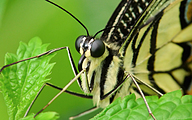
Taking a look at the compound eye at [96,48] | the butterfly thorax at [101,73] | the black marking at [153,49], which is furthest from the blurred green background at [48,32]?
the compound eye at [96,48]

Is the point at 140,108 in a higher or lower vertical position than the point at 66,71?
lower

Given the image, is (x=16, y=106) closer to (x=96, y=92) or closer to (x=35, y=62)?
(x=35, y=62)

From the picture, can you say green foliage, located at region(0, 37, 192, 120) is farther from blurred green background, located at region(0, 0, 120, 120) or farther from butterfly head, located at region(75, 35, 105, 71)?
blurred green background, located at region(0, 0, 120, 120)

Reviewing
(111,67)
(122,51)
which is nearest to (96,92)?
(111,67)

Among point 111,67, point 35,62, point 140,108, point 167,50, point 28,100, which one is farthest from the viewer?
point 167,50

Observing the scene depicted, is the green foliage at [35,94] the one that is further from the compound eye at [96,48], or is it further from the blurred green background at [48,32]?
the blurred green background at [48,32]

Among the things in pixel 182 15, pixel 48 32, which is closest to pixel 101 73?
pixel 182 15

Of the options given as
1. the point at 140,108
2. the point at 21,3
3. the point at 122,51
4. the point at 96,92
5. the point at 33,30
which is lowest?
the point at 140,108
